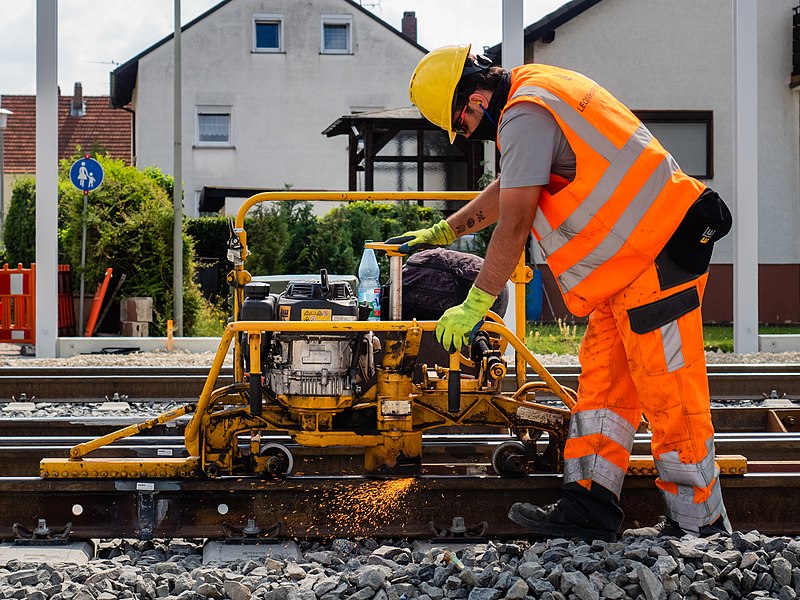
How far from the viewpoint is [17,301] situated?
49.3 feet

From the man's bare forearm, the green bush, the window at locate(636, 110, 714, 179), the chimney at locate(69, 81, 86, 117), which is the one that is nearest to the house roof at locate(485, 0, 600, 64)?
the window at locate(636, 110, 714, 179)

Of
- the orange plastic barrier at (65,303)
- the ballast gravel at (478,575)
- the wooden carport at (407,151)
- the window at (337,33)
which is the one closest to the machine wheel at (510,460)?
the ballast gravel at (478,575)

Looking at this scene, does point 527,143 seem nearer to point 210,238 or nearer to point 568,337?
point 568,337

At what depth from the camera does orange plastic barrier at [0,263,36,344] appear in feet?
47.9

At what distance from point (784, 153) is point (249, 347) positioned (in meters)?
20.5

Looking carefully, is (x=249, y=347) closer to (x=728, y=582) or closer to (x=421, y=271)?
(x=421, y=271)

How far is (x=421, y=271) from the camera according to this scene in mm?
5414

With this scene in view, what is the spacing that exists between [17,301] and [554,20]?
13.0 metres

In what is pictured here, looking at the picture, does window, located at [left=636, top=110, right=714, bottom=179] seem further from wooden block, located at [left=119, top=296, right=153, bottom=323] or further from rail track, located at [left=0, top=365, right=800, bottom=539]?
rail track, located at [left=0, top=365, right=800, bottom=539]

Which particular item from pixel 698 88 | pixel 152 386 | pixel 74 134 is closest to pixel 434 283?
pixel 152 386

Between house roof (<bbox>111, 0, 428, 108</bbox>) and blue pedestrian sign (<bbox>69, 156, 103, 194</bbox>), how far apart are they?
18458 millimetres

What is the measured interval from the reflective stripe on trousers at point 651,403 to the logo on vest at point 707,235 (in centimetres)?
18

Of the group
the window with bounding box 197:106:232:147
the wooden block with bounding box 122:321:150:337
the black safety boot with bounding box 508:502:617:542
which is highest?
the window with bounding box 197:106:232:147

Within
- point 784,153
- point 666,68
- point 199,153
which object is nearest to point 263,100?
point 199,153
